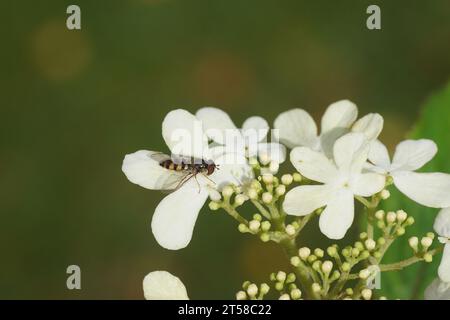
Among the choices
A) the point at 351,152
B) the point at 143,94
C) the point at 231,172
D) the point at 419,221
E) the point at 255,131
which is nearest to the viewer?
the point at 351,152

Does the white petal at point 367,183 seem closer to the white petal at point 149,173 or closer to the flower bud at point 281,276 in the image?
the flower bud at point 281,276

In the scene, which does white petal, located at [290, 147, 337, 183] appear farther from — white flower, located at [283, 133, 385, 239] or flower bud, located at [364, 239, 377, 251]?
flower bud, located at [364, 239, 377, 251]

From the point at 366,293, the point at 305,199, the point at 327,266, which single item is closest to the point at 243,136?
the point at 305,199

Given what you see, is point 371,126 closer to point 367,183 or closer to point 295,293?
point 367,183

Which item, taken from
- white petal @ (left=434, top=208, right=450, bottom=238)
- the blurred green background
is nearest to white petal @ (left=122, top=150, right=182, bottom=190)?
white petal @ (left=434, top=208, right=450, bottom=238)

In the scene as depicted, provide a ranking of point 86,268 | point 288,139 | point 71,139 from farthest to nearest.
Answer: point 71,139 → point 86,268 → point 288,139

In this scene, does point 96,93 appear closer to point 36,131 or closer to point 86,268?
point 36,131
